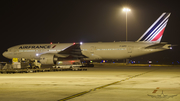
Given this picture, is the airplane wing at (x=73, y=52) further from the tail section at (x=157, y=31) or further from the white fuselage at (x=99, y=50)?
the tail section at (x=157, y=31)

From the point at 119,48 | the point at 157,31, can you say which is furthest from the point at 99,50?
the point at 157,31

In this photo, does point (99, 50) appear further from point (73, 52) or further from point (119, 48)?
point (73, 52)

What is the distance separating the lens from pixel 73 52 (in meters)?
38.3

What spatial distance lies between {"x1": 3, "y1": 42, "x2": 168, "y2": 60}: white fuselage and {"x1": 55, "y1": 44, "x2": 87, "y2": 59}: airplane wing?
70 centimetres

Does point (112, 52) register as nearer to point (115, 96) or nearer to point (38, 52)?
point (38, 52)

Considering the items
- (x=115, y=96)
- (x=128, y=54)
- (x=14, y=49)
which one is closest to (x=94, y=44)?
(x=128, y=54)

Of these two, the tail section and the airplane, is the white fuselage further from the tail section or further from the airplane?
the tail section

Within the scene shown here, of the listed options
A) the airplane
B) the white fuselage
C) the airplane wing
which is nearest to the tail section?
the airplane

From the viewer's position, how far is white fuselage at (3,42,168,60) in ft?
120

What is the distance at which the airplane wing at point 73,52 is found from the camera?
37.5 metres

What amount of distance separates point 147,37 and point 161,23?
2.98 meters

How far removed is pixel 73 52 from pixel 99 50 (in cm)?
407

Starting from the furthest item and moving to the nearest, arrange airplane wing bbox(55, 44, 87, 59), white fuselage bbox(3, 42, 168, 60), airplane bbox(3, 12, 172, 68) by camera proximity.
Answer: airplane wing bbox(55, 44, 87, 59)
white fuselage bbox(3, 42, 168, 60)
airplane bbox(3, 12, 172, 68)

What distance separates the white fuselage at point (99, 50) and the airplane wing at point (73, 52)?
2.31 ft
